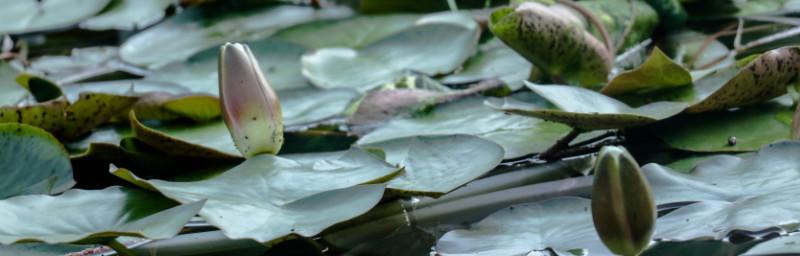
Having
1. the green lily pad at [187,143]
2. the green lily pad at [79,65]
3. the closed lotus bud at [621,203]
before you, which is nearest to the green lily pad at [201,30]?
the green lily pad at [79,65]

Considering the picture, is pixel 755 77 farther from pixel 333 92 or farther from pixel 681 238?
pixel 333 92

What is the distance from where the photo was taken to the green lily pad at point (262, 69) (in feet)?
5.16

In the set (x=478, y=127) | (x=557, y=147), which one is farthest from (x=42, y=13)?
(x=557, y=147)

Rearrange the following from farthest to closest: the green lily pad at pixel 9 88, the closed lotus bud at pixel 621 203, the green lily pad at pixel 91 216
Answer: the green lily pad at pixel 9 88 < the green lily pad at pixel 91 216 < the closed lotus bud at pixel 621 203

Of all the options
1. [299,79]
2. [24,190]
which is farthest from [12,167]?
[299,79]

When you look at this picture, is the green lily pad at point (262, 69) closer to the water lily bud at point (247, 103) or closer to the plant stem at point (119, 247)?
the water lily bud at point (247, 103)

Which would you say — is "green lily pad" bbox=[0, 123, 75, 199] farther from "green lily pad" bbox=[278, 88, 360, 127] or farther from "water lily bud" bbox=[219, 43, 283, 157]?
"green lily pad" bbox=[278, 88, 360, 127]

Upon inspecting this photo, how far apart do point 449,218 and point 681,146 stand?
0.91ft

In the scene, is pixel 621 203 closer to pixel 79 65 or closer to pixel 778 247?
pixel 778 247

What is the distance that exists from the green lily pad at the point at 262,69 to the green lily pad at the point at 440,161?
1.68 ft

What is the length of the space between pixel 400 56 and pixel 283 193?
717mm

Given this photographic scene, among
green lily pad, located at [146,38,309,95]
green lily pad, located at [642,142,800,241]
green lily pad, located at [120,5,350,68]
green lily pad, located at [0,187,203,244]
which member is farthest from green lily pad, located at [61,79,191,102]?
green lily pad, located at [642,142,800,241]

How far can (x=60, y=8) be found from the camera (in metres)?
2.12

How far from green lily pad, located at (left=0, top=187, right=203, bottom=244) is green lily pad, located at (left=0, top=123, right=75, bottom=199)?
0.53ft
